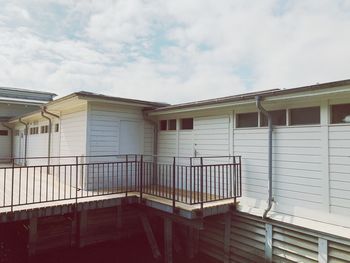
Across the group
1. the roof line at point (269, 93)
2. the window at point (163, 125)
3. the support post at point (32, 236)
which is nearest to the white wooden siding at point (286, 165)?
the roof line at point (269, 93)

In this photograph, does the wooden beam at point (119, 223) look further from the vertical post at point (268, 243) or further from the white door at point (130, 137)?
the vertical post at point (268, 243)

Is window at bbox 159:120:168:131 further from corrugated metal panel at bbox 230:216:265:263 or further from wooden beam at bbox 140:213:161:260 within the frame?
corrugated metal panel at bbox 230:216:265:263

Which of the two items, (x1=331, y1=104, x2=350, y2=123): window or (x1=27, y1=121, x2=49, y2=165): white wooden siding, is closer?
(x1=331, y1=104, x2=350, y2=123): window

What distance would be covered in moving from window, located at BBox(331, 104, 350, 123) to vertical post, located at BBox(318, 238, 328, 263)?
6.20ft

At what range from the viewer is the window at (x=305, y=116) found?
15.0 ft

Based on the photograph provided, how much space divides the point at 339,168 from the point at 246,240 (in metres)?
2.22

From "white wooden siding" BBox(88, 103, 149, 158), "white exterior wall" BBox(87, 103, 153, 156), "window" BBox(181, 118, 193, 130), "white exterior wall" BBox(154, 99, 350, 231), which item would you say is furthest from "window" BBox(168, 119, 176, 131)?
"white exterior wall" BBox(154, 99, 350, 231)

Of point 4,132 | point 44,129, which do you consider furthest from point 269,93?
point 4,132

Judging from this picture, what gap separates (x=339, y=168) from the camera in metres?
4.19

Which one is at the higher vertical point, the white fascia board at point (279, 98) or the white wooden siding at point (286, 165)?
the white fascia board at point (279, 98)

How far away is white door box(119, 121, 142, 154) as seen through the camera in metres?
7.32

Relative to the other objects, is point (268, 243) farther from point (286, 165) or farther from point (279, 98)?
point (279, 98)

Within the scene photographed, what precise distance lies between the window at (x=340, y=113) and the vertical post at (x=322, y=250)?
1.89m

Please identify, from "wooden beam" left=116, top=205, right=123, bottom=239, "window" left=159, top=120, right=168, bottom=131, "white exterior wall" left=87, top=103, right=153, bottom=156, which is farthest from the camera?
"window" left=159, top=120, right=168, bottom=131
